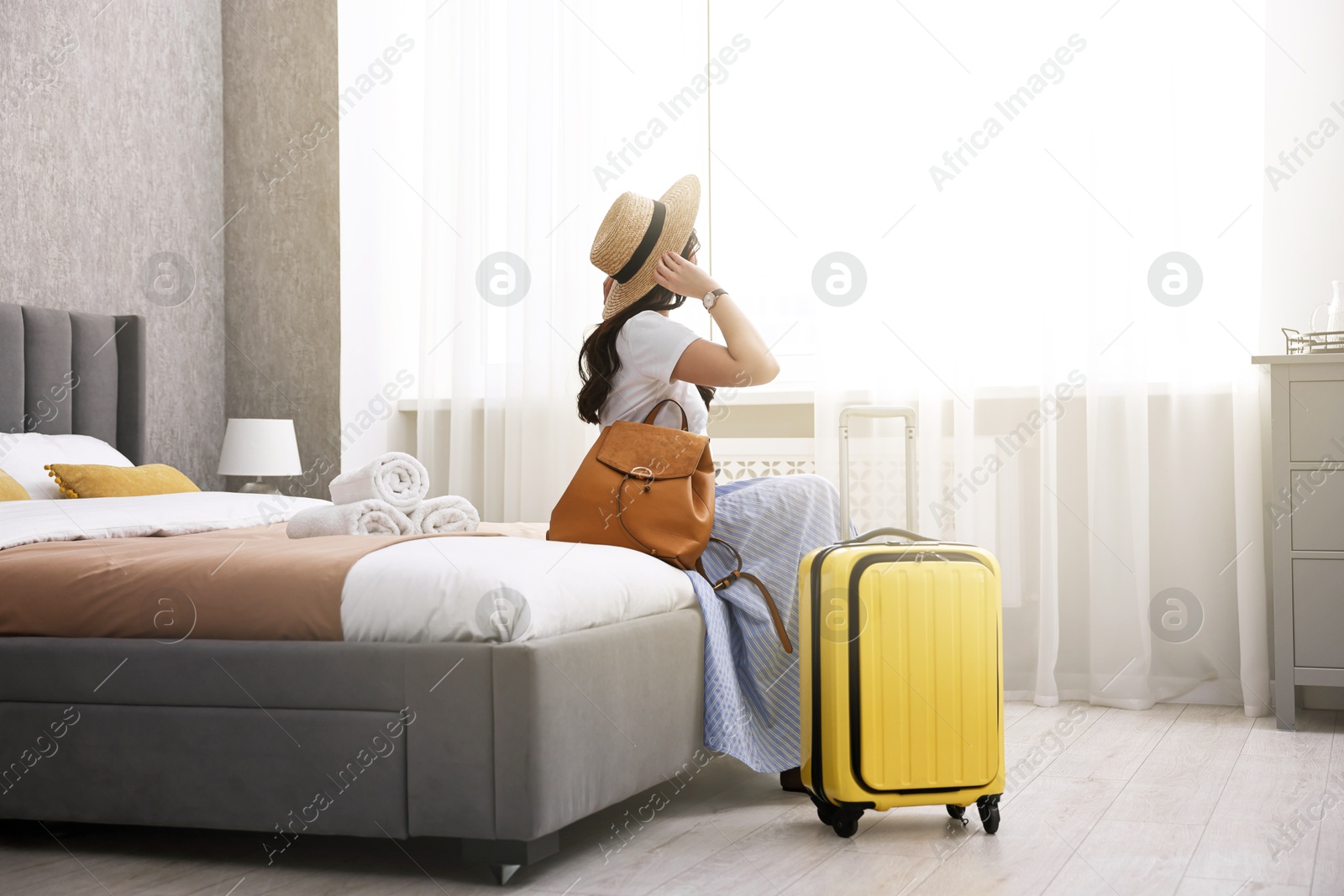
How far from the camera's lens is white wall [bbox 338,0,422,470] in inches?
172

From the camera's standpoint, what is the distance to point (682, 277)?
7.49 feet

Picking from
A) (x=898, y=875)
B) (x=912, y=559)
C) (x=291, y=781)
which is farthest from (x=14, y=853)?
(x=912, y=559)

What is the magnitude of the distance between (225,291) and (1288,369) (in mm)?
3554

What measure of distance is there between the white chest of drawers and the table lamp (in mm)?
2943

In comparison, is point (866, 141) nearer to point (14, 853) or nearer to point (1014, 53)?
point (1014, 53)

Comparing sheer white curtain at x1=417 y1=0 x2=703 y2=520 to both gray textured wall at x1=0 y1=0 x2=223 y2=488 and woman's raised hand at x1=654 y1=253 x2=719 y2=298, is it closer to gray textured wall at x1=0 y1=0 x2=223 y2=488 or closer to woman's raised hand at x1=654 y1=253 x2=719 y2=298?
gray textured wall at x1=0 y1=0 x2=223 y2=488

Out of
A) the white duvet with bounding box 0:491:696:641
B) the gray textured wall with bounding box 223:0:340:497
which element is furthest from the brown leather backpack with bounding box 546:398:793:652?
the gray textured wall with bounding box 223:0:340:497

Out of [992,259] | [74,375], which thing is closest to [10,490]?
[74,375]

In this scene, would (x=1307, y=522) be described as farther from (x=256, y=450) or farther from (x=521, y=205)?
(x=256, y=450)

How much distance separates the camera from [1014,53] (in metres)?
3.60

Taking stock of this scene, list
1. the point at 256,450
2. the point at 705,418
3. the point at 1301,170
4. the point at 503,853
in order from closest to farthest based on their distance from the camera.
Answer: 1. the point at 503,853
2. the point at 705,418
3. the point at 1301,170
4. the point at 256,450

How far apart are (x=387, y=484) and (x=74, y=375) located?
66.9 inches

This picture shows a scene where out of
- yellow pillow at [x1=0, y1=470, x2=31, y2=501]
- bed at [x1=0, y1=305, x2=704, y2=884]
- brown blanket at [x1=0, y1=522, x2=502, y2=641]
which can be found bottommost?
bed at [x1=0, y1=305, x2=704, y2=884]

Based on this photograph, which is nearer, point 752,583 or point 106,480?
point 752,583
